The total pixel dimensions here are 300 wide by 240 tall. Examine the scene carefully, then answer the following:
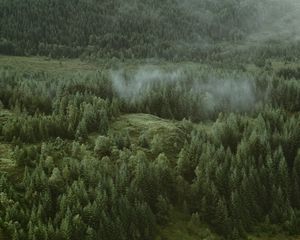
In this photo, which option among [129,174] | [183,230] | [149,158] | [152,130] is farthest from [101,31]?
[183,230]

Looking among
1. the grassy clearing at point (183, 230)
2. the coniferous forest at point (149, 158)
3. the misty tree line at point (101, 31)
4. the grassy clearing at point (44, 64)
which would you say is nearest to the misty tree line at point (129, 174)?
the coniferous forest at point (149, 158)

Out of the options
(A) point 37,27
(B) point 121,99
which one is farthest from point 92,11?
(B) point 121,99

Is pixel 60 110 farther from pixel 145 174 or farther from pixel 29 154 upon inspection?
pixel 145 174

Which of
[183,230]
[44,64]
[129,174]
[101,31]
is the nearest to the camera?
[183,230]

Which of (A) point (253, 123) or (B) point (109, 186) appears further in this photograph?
(A) point (253, 123)

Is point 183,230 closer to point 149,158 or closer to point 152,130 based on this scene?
point 149,158

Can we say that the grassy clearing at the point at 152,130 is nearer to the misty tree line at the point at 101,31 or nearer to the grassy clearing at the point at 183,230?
the grassy clearing at the point at 183,230
